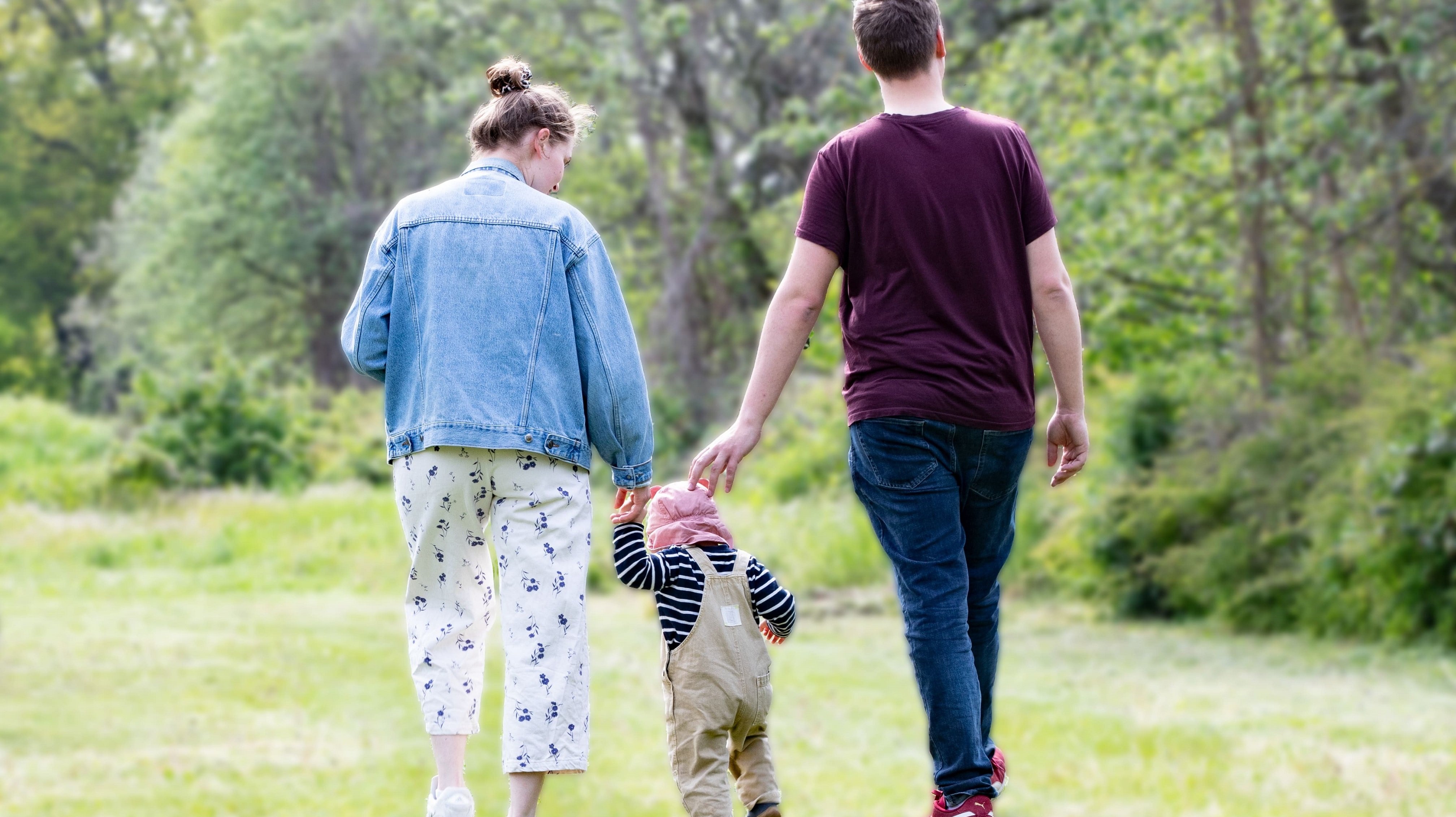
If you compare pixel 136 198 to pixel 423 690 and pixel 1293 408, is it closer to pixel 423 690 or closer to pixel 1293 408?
pixel 1293 408

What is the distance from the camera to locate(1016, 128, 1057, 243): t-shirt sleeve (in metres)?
3.21

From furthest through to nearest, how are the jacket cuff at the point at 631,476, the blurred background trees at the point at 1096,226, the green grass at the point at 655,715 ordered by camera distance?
the blurred background trees at the point at 1096,226 → the green grass at the point at 655,715 → the jacket cuff at the point at 631,476

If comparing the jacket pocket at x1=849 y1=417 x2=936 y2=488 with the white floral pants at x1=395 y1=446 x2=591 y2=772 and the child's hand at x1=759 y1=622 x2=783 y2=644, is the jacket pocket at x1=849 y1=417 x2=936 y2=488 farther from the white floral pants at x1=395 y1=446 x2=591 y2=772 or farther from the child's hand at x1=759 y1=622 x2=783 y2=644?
the white floral pants at x1=395 y1=446 x2=591 y2=772

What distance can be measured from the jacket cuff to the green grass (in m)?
5.78

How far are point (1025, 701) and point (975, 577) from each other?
27.6 feet

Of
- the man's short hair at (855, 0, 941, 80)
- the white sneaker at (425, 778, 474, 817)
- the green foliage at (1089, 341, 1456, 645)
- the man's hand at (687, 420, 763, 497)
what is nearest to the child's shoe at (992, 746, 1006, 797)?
the man's hand at (687, 420, 763, 497)

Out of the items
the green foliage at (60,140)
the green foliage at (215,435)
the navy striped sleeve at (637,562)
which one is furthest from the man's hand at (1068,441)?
the green foliage at (60,140)

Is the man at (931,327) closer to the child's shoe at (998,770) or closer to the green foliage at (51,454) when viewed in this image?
the child's shoe at (998,770)

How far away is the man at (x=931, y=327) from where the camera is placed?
3143mm

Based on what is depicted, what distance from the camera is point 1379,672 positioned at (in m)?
11.5

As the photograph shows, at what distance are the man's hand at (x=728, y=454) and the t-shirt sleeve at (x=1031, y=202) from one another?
70 centimetres

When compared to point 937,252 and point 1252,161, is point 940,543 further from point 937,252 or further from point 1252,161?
point 1252,161

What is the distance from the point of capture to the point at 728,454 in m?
3.21

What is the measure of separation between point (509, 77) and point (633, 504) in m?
1.00
